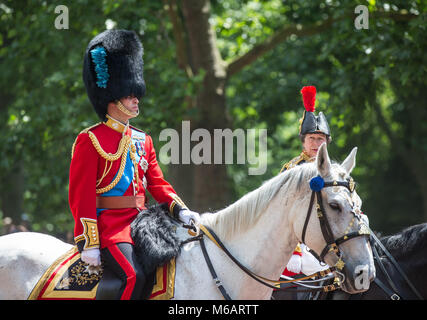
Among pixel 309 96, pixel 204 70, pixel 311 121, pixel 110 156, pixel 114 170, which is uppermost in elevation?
pixel 204 70

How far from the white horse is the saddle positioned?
9cm

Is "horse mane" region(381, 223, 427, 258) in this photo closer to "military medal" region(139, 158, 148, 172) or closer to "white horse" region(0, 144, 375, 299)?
"white horse" region(0, 144, 375, 299)

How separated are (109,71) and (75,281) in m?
1.60

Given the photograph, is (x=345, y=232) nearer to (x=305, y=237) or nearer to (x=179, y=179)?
(x=305, y=237)

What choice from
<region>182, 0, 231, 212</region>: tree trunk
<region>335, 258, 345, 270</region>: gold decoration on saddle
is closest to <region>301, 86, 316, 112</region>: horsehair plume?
<region>335, 258, 345, 270</region>: gold decoration on saddle

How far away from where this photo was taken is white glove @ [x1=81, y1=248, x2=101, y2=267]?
4.13m

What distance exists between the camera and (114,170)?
176 inches

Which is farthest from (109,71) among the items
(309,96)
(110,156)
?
(309,96)

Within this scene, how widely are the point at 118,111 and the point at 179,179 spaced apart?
27.7 ft

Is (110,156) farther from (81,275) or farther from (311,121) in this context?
(311,121)

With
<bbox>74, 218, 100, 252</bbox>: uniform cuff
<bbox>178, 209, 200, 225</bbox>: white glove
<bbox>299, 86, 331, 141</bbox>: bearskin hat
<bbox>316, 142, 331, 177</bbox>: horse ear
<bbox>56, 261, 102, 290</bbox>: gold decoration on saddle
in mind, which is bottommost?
<bbox>56, 261, 102, 290</bbox>: gold decoration on saddle

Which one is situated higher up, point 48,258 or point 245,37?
point 245,37

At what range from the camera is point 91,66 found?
15.2 ft

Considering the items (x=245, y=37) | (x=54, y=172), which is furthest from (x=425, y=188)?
(x=54, y=172)
